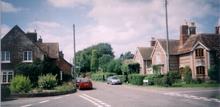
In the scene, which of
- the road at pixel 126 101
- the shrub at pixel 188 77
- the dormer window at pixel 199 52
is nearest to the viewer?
the road at pixel 126 101

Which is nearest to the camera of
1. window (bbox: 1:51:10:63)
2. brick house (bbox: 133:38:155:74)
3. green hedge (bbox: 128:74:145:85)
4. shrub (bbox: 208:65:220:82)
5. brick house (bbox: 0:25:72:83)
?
shrub (bbox: 208:65:220:82)

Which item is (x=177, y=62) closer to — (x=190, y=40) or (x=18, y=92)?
(x=190, y=40)

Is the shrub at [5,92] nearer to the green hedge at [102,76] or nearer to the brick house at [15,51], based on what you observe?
the brick house at [15,51]

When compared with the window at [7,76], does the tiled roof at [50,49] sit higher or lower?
higher

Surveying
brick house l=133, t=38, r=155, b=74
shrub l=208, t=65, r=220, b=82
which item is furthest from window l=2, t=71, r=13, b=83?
brick house l=133, t=38, r=155, b=74

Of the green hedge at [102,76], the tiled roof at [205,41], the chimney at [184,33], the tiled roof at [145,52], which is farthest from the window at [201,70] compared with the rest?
the green hedge at [102,76]

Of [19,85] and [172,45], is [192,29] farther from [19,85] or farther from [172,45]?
[19,85]

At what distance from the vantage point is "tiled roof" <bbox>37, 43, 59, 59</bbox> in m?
41.2

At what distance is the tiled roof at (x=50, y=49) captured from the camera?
41.2 m

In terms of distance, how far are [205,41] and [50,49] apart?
21.0m

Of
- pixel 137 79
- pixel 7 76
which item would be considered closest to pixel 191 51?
pixel 137 79

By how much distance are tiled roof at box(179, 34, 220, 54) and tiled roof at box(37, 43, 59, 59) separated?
1749 cm

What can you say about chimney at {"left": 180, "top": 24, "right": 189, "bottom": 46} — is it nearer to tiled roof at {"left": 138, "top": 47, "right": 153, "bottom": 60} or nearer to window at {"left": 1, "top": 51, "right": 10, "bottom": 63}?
tiled roof at {"left": 138, "top": 47, "right": 153, "bottom": 60}

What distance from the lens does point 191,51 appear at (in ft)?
124
